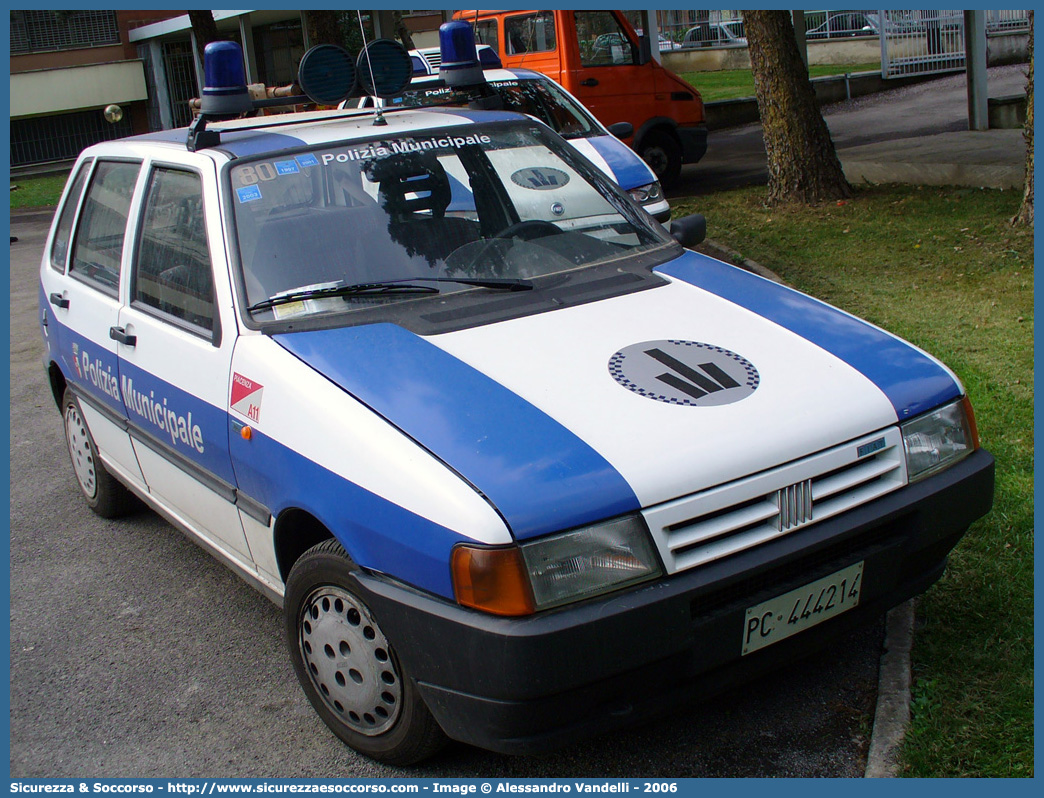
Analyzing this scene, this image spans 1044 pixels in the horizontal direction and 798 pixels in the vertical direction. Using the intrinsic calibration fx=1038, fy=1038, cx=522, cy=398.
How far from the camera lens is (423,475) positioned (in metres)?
2.60

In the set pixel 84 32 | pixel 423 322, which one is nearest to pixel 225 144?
pixel 423 322

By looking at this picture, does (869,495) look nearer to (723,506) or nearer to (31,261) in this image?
(723,506)

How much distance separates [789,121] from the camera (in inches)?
424

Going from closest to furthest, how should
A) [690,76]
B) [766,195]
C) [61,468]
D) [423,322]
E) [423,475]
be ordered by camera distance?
[423,475], [423,322], [61,468], [766,195], [690,76]

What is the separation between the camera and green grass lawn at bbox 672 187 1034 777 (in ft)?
9.98

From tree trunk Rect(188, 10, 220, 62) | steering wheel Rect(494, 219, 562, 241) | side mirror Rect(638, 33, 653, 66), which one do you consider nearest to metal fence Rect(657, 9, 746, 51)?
tree trunk Rect(188, 10, 220, 62)

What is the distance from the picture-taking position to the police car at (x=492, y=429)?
2551mm

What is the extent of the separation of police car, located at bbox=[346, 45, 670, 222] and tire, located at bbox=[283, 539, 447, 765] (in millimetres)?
5039

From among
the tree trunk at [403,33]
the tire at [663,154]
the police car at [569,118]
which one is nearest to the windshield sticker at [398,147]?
the police car at [569,118]

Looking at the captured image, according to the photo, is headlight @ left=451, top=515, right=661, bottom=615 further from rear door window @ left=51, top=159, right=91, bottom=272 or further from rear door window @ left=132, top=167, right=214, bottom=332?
rear door window @ left=51, top=159, right=91, bottom=272

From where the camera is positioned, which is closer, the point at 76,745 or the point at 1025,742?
the point at 1025,742

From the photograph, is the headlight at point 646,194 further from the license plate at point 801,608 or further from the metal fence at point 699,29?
the metal fence at point 699,29

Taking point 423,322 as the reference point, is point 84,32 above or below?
above

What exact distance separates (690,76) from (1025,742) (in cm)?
3008
